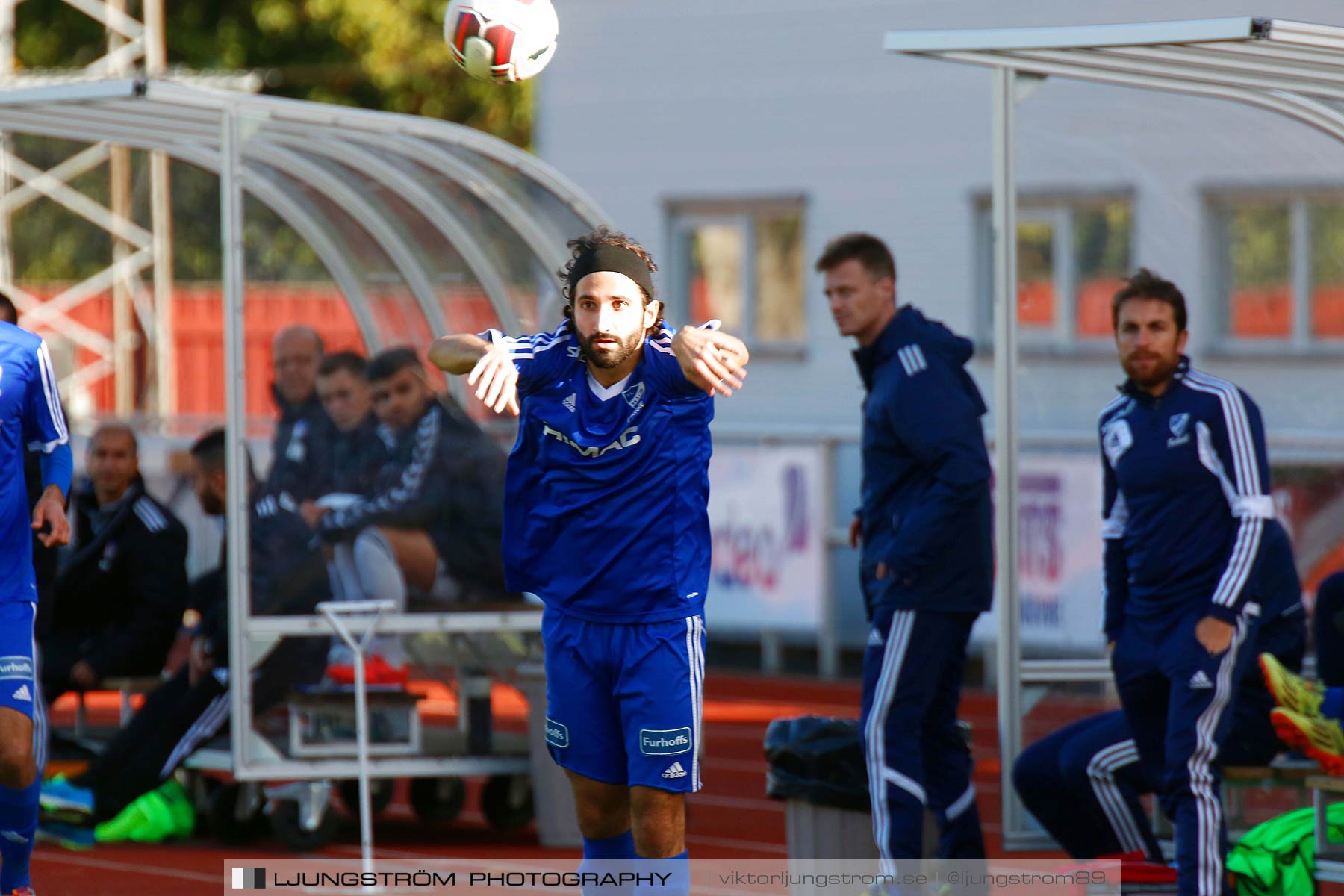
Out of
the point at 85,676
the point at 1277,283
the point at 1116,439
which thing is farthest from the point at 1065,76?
the point at 1277,283

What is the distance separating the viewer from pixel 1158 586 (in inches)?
233

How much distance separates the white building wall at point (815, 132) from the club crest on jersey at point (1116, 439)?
16.2ft

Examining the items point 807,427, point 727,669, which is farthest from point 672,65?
point 727,669

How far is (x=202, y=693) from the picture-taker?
26.0ft

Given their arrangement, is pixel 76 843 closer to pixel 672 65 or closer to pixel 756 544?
pixel 756 544

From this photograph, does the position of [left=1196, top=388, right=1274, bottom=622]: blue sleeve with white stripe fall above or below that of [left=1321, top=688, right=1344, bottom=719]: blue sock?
above

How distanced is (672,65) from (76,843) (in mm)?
9339

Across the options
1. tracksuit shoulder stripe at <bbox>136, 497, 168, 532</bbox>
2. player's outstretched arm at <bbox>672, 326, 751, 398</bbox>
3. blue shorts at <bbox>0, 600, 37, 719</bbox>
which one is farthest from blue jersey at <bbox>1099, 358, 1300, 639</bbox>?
tracksuit shoulder stripe at <bbox>136, 497, 168, 532</bbox>

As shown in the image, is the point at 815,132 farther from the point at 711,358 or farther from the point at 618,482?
the point at 711,358

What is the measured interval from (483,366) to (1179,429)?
2.24m

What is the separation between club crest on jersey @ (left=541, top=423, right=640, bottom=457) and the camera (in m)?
5.09

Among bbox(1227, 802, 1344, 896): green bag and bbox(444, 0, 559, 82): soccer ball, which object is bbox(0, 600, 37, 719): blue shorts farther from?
bbox(1227, 802, 1344, 896): green bag

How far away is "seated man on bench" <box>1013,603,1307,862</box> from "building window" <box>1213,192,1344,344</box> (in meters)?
4.91

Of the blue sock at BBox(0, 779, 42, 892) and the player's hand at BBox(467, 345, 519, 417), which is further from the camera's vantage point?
the blue sock at BBox(0, 779, 42, 892)
